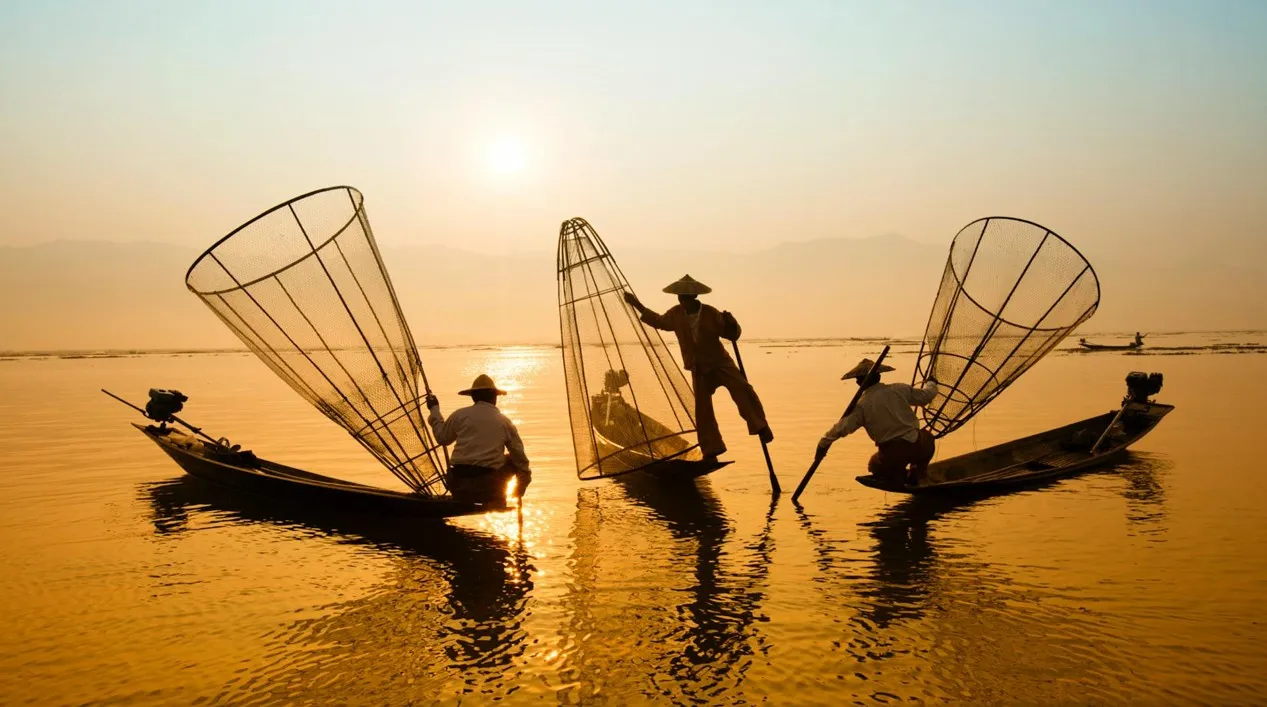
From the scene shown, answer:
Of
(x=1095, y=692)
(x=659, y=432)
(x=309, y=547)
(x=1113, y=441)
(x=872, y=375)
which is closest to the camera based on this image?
(x=1095, y=692)

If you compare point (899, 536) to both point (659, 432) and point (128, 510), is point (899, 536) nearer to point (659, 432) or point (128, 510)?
point (659, 432)

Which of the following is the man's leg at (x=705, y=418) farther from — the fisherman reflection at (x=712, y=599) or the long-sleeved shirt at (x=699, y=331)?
the fisherman reflection at (x=712, y=599)

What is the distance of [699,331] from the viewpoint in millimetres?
11328

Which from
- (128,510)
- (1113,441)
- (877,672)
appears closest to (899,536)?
(877,672)

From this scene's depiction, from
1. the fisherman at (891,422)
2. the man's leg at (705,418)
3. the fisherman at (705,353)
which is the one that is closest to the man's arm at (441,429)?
the fisherman at (705,353)

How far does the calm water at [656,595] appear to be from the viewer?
5312 millimetres

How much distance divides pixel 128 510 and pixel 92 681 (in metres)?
6.67

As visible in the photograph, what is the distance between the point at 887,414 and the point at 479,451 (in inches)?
192

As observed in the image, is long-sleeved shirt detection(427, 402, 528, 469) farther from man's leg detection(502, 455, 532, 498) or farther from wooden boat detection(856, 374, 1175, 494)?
wooden boat detection(856, 374, 1175, 494)

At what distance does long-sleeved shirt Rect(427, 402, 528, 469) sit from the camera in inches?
353

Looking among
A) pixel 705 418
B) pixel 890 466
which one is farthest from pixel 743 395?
pixel 890 466

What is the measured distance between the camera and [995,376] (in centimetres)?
1262

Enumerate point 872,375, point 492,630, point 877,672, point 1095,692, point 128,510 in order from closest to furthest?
point 1095,692
point 877,672
point 492,630
point 872,375
point 128,510

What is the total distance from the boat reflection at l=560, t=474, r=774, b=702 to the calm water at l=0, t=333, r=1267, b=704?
0.10 ft
